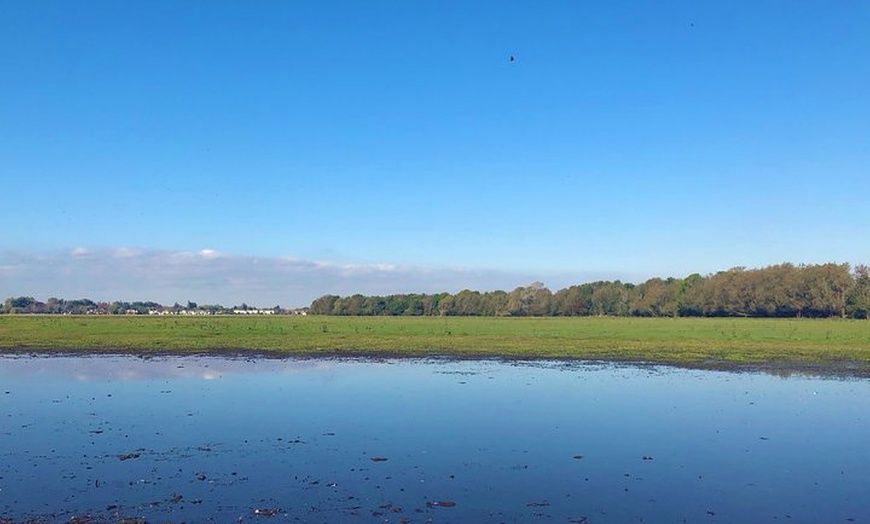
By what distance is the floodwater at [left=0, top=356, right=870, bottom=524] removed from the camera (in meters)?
10.7

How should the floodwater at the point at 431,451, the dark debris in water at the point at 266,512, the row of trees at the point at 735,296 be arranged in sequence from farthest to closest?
the row of trees at the point at 735,296 → the floodwater at the point at 431,451 → the dark debris in water at the point at 266,512

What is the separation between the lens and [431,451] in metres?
14.7

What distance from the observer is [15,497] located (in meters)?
10.9

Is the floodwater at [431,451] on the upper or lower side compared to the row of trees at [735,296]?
lower

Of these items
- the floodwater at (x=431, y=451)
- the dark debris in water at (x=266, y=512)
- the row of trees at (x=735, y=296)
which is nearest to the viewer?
the dark debris in water at (x=266, y=512)

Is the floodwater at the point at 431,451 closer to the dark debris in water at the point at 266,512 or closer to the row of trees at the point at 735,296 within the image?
the dark debris in water at the point at 266,512

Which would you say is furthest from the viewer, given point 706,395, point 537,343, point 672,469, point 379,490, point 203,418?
point 537,343

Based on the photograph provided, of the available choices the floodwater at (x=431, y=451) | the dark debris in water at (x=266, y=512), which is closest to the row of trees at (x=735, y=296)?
the floodwater at (x=431, y=451)

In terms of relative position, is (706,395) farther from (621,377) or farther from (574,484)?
(574,484)

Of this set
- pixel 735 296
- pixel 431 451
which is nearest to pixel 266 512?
pixel 431 451

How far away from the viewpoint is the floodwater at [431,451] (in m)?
10.7

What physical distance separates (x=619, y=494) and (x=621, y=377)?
750 inches

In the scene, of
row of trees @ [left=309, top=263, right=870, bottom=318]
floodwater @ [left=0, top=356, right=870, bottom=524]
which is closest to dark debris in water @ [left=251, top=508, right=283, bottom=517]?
floodwater @ [left=0, top=356, right=870, bottom=524]

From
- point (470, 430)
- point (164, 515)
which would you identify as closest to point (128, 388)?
point (470, 430)
